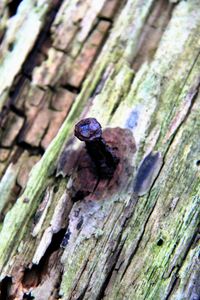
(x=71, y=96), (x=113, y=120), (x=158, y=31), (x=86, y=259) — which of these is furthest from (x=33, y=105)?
(x=86, y=259)

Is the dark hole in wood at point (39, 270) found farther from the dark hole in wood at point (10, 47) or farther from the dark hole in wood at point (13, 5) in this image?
the dark hole in wood at point (13, 5)

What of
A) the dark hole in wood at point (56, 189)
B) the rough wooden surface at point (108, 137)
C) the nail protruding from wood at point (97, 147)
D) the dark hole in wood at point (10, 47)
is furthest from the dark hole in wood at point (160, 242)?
the dark hole in wood at point (10, 47)

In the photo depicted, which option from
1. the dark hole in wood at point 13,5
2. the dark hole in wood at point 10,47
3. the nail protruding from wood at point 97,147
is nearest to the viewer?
the nail protruding from wood at point 97,147

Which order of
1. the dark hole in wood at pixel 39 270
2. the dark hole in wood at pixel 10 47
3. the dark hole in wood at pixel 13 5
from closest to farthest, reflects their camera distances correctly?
1. the dark hole in wood at pixel 39 270
2. the dark hole in wood at pixel 10 47
3. the dark hole in wood at pixel 13 5

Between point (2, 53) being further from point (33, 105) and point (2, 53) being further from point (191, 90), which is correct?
point (191, 90)

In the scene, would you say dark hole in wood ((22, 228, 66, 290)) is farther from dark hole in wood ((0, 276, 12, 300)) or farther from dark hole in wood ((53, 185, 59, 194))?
dark hole in wood ((53, 185, 59, 194))

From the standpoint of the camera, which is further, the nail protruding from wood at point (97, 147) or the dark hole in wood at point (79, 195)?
the dark hole in wood at point (79, 195)

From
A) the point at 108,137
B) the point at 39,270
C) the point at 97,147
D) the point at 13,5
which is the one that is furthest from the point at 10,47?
the point at 39,270
